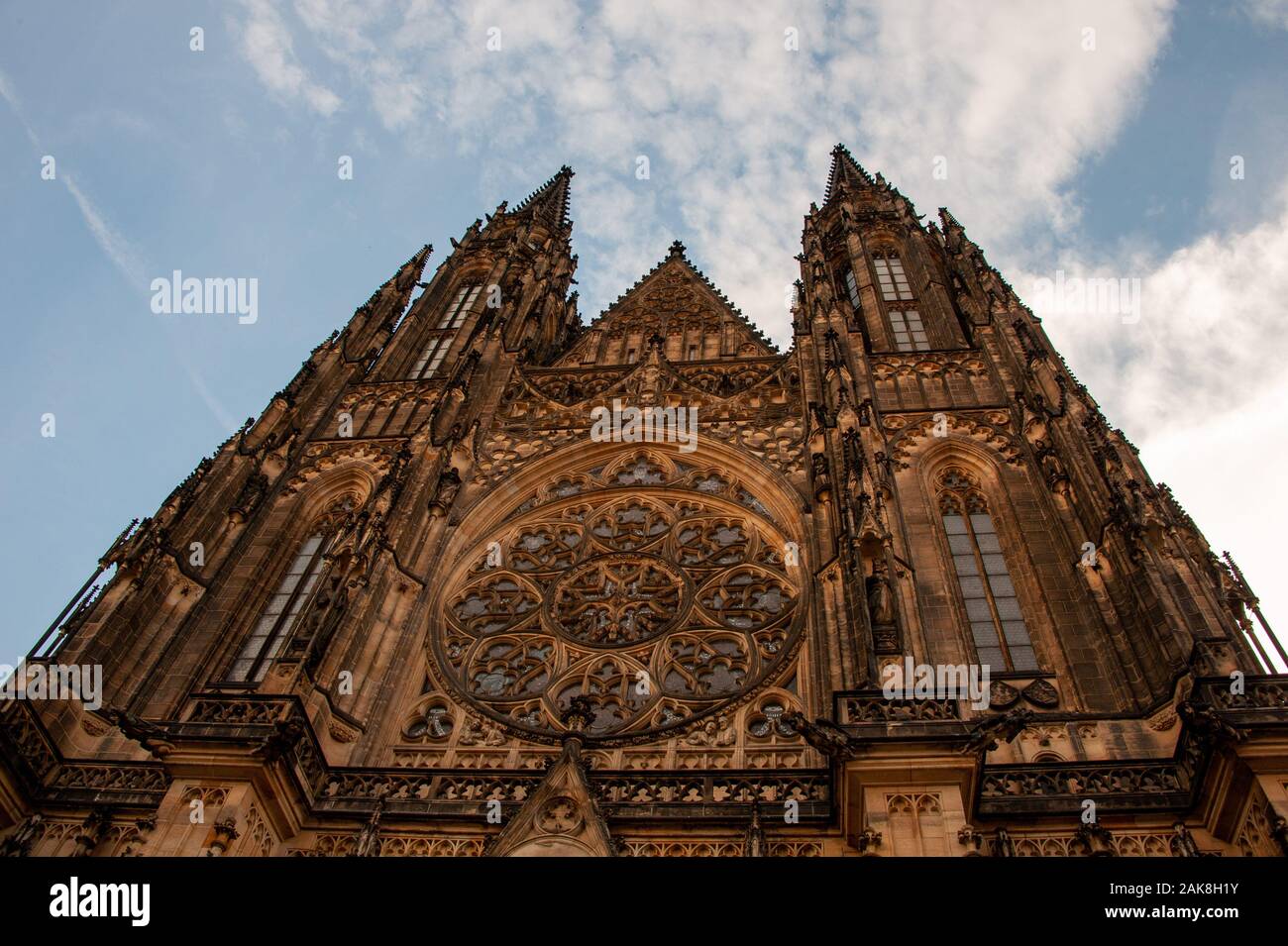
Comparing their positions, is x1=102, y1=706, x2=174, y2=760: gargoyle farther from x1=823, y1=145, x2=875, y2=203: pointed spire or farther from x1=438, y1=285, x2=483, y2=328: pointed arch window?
x1=823, y1=145, x2=875, y2=203: pointed spire

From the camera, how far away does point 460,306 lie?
26.2 metres

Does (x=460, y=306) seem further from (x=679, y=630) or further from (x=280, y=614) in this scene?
(x=679, y=630)

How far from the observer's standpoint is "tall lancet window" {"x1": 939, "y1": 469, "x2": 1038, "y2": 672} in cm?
1366

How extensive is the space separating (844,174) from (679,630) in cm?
2207

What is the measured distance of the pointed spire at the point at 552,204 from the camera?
1281 inches

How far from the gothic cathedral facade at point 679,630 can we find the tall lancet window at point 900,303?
17 cm

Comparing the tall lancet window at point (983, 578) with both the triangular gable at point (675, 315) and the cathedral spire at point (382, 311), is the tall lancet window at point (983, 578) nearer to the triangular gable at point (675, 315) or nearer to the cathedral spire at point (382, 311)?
the triangular gable at point (675, 315)

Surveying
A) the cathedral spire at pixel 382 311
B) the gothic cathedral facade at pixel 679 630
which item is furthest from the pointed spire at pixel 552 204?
the gothic cathedral facade at pixel 679 630

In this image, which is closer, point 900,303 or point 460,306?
point 900,303

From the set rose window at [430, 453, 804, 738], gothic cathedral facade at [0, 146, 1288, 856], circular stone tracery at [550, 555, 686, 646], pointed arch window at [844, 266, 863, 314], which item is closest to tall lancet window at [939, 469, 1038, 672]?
gothic cathedral facade at [0, 146, 1288, 856]

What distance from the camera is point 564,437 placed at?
19.0 metres

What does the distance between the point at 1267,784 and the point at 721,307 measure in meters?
16.9

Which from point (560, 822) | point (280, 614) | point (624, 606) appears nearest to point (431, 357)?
point (280, 614)
